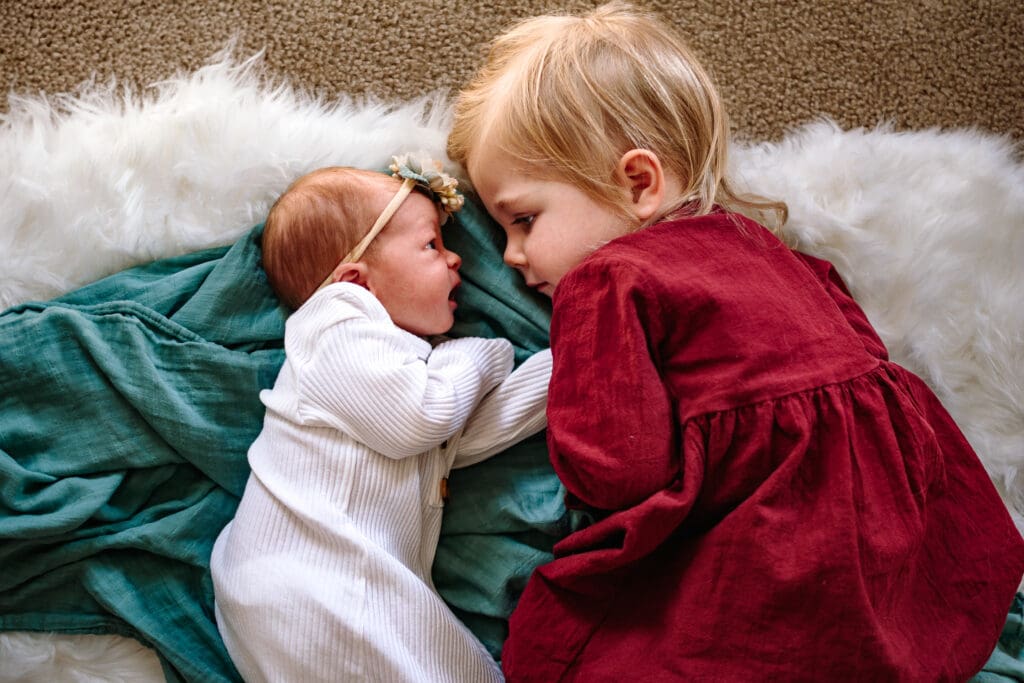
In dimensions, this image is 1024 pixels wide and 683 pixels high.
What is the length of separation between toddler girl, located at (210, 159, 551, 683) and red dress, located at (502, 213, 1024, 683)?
0.14 m

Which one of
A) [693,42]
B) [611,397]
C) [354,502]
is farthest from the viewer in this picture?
[693,42]

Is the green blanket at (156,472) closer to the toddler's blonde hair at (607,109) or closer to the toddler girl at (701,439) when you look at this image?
the toddler girl at (701,439)

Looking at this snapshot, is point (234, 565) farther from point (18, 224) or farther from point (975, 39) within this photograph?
point (975, 39)

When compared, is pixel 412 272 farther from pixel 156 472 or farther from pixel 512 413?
pixel 156 472

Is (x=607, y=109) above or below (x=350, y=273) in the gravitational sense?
above

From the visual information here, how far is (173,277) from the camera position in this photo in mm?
1064

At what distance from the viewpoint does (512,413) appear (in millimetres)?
1016

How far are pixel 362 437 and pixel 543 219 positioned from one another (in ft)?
1.13

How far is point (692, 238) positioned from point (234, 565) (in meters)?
0.66

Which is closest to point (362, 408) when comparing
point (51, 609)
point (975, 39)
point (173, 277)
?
point (173, 277)

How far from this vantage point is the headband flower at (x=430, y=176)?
3.40 feet

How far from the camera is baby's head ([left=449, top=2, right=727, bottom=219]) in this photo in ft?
3.12

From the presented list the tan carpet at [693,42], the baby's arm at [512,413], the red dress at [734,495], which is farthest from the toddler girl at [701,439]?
the tan carpet at [693,42]

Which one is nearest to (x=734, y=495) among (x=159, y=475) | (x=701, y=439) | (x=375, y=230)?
(x=701, y=439)
